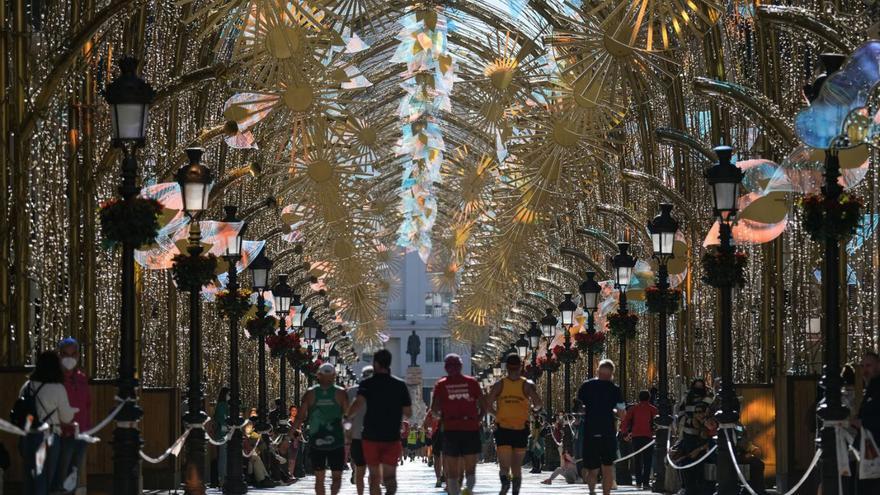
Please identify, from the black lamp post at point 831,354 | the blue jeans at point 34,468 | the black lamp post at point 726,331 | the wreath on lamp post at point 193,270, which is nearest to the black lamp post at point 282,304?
the wreath on lamp post at point 193,270

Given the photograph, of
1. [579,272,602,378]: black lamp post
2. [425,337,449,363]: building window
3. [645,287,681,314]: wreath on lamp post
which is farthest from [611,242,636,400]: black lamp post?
[425,337,449,363]: building window

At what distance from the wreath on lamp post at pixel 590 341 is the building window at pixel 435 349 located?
10073 cm

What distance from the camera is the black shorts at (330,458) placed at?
78.8 feet

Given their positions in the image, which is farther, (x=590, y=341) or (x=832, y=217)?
(x=590, y=341)

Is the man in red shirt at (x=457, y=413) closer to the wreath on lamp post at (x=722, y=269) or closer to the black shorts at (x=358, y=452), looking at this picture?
the black shorts at (x=358, y=452)

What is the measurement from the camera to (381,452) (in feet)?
75.7

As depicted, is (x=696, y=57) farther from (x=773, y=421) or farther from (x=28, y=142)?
(x=28, y=142)

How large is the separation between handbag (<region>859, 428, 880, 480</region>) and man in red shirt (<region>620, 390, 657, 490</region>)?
13821 millimetres

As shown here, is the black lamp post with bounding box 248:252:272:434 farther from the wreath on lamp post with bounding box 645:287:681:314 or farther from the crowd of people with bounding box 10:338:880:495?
the crowd of people with bounding box 10:338:880:495

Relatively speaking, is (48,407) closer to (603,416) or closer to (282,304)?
(603,416)

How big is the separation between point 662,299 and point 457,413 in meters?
9.52

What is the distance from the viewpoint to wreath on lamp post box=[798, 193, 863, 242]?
19125 mm

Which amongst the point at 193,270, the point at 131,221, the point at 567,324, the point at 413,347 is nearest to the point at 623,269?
the point at 567,324

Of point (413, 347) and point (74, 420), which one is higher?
point (413, 347)
